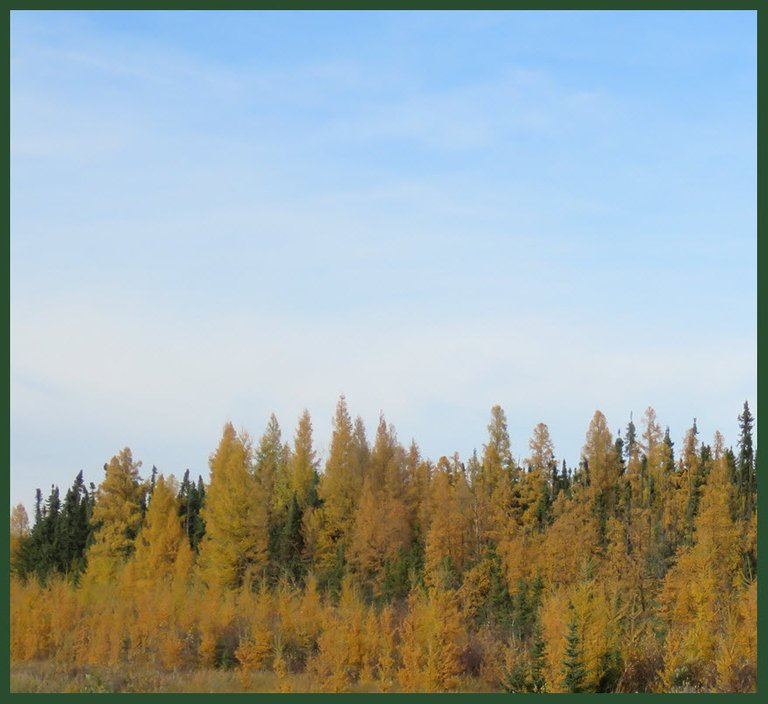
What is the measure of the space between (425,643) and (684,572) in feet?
46.2

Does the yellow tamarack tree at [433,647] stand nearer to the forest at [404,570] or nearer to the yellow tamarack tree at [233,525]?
the forest at [404,570]

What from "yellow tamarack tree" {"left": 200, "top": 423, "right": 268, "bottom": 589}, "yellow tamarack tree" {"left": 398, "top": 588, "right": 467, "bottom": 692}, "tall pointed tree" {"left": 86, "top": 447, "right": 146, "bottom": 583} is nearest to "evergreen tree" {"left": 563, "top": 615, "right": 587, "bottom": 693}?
"yellow tamarack tree" {"left": 398, "top": 588, "right": 467, "bottom": 692}

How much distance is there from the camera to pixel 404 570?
52.7 meters

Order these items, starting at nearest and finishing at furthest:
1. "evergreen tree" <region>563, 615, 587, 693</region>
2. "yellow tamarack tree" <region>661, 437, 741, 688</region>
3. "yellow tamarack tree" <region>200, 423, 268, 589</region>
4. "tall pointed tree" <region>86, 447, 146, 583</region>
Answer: "evergreen tree" <region>563, 615, 587, 693</region> < "yellow tamarack tree" <region>661, 437, 741, 688</region> < "yellow tamarack tree" <region>200, 423, 268, 589</region> < "tall pointed tree" <region>86, 447, 146, 583</region>

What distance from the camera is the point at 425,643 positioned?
40500 millimetres

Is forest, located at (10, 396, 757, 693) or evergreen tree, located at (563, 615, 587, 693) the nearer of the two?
evergreen tree, located at (563, 615, 587, 693)

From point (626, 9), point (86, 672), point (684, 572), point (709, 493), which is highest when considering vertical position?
point (626, 9)

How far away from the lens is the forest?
3872cm

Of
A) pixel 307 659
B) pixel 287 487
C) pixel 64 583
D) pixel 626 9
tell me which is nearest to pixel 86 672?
pixel 307 659

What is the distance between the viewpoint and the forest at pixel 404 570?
38.7 metres

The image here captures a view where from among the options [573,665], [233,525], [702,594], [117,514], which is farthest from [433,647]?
[117,514]

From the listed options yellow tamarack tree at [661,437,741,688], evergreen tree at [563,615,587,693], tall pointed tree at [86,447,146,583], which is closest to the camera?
evergreen tree at [563,615,587,693]

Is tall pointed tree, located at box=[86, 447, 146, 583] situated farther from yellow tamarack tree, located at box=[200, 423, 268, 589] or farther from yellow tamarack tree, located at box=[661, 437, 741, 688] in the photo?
yellow tamarack tree, located at box=[661, 437, 741, 688]

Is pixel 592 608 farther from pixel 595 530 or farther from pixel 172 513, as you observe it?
pixel 172 513
